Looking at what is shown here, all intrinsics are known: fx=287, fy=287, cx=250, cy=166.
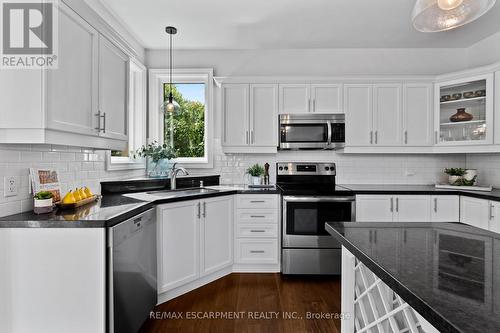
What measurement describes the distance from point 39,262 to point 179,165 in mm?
2264

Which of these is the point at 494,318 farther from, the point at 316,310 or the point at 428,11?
the point at 316,310

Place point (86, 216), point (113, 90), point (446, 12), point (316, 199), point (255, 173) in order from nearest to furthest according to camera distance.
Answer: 1. point (446, 12)
2. point (86, 216)
3. point (113, 90)
4. point (316, 199)
5. point (255, 173)

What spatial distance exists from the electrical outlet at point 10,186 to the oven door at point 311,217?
2.26 metres

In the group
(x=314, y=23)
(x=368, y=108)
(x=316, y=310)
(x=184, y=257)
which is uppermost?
(x=314, y=23)

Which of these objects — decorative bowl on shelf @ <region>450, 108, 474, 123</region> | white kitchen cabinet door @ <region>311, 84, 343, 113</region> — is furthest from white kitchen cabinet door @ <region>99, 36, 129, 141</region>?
decorative bowl on shelf @ <region>450, 108, 474, 123</region>

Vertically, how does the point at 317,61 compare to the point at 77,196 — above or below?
above

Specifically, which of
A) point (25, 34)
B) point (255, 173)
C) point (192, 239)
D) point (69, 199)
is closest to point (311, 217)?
point (255, 173)

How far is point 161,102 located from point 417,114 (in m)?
3.20

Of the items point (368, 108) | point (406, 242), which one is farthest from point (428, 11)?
point (368, 108)

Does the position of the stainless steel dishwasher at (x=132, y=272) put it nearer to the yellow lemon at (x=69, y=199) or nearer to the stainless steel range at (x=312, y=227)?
the yellow lemon at (x=69, y=199)

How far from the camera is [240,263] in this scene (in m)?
3.19

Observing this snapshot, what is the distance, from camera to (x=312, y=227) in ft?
10.1

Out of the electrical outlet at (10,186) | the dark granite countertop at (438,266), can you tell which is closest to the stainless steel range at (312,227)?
the dark granite countertop at (438,266)

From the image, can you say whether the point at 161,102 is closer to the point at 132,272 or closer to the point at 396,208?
the point at 132,272
